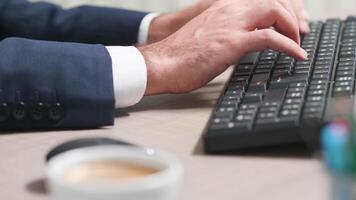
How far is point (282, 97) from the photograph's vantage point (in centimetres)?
70

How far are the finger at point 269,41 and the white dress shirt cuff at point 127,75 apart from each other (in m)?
0.15

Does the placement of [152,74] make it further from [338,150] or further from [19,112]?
[338,150]

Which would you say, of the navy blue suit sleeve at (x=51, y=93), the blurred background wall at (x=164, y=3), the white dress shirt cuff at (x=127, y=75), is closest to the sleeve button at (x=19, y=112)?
the navy blue suit sleeve at (x=51, y=93)

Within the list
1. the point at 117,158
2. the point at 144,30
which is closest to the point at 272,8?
the point at 144,30

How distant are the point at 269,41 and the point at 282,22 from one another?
0.25 feet

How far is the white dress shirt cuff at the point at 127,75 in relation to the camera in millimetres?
774

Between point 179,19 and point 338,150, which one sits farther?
point 179,19

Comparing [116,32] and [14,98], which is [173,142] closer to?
[14,98]

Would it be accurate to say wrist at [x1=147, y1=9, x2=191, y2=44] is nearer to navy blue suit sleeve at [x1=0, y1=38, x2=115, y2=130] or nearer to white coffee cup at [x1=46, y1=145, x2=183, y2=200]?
navy blue suit sleeve at [x1=0, y1=38, x2=115, y2=130]

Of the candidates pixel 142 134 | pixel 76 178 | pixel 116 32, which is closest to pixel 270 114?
pixel 142 134

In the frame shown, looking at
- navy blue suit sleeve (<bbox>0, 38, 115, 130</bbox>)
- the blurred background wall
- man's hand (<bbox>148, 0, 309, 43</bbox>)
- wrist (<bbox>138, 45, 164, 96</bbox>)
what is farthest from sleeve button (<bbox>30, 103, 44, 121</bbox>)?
the blurred background wall

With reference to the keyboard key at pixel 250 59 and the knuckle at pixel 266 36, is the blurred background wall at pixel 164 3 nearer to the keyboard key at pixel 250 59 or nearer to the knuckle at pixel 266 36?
the keyboard key at pixel 250 59

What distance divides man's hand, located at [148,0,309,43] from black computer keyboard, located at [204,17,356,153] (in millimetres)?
130

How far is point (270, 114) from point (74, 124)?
0.25 meters
